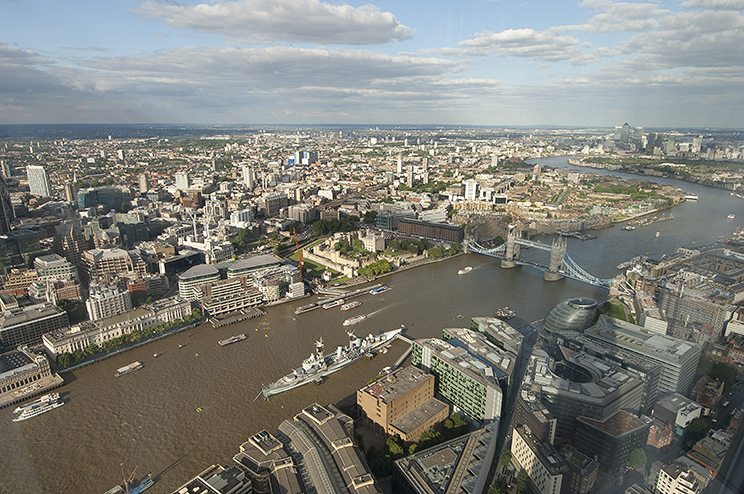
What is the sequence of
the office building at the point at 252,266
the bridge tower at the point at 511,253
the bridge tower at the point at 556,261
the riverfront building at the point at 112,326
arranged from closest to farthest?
the riverfront building at the point at 112,326 → the office building at the point at 252,266 → the bridge tower at the point at 556,261 → the bridge tower at the point at 511,253

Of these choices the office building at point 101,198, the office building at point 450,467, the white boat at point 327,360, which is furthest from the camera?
the office building at point 101,198

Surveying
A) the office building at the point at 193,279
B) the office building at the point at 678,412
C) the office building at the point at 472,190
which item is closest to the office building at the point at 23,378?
the office building at the point at 193,279

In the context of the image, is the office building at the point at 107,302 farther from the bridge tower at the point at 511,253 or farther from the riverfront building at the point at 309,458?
the bridge tower at the point at 511,253

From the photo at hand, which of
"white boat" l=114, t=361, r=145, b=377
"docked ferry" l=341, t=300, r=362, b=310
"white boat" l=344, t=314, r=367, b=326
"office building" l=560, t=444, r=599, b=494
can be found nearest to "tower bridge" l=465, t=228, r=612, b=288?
"docked ferry" l=341, t=300, r=362, b=310

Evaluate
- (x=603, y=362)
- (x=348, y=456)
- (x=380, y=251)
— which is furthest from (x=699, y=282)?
(x=380, y=251)

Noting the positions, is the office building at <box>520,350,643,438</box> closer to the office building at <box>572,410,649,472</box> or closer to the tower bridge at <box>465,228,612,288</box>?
the office building at <box>572,410,649,472</box>

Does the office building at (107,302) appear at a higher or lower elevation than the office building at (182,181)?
lower

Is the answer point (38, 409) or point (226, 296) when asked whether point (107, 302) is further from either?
point (38, 409)

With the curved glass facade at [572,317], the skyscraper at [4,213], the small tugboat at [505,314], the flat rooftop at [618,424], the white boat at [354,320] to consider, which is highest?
the skyscraper at [4,213]

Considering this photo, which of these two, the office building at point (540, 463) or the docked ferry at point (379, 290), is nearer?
the office building at point (540, 463)
